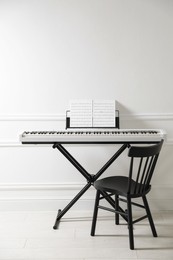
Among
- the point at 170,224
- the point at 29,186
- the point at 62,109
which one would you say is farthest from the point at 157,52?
the point at 29,186

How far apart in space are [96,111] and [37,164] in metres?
0.90

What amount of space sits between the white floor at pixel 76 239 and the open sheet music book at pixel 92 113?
0.99 m

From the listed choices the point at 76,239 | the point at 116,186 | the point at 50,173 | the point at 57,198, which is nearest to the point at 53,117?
the point at 50,173

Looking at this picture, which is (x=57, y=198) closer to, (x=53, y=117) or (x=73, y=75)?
(x=53, y=117)

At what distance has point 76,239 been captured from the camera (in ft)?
8.79

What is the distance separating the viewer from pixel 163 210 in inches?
130

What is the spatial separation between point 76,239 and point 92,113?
3.87ft

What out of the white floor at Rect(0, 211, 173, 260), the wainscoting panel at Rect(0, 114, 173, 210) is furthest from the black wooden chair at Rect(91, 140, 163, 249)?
the wainscoting panel at Rect(0, 114, 173, 210)

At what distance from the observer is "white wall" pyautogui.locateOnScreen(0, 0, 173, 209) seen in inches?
123

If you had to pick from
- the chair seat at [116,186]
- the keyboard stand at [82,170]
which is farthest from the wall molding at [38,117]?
the chair seat at [116,186]

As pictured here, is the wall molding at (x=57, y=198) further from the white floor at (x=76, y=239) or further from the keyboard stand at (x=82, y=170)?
the keyboard stand at (x=82, y=170)

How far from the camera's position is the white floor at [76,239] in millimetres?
2434

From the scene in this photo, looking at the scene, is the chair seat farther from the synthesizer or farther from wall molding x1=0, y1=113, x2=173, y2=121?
wall molding x1=0, y1=113, x2=173, y2=121

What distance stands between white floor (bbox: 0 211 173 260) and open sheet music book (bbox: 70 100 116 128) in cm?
99
